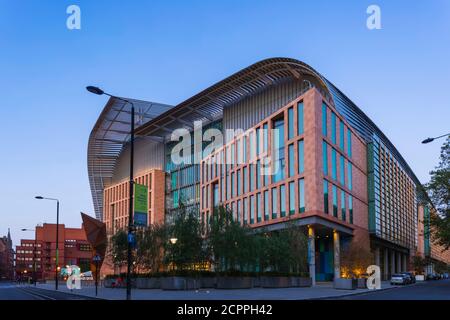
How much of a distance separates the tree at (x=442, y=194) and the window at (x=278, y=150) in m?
18.2

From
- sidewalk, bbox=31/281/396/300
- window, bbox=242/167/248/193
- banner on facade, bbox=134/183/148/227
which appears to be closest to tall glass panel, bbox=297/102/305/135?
window, bbox=242/167/248/193

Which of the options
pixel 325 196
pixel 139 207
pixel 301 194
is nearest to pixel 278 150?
pixel 301 194

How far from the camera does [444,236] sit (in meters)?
51.4

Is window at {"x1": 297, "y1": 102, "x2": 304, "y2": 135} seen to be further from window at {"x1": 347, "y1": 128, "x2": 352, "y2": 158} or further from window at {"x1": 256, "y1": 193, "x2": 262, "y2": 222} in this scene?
window at {"x1": 347, "y1": 128, "x2": 352, "y2": 158}

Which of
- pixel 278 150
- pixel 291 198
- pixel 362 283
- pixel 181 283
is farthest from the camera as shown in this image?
pixel 278 150

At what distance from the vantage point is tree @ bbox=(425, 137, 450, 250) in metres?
51.7

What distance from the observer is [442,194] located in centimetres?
5328

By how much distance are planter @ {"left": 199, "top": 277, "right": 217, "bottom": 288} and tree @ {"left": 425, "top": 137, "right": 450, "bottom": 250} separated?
22.6 metres

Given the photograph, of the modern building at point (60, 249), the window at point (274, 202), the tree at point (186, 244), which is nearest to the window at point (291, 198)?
the window at point (274, 202)

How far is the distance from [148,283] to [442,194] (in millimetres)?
29819

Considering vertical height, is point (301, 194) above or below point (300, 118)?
below

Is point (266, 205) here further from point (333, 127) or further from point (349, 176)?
point (333, 127)

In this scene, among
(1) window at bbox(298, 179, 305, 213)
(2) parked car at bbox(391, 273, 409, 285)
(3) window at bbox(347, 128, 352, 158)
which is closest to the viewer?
(1) window at bbox(298, 179, 305, 213)

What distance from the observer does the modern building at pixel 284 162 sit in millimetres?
63219
